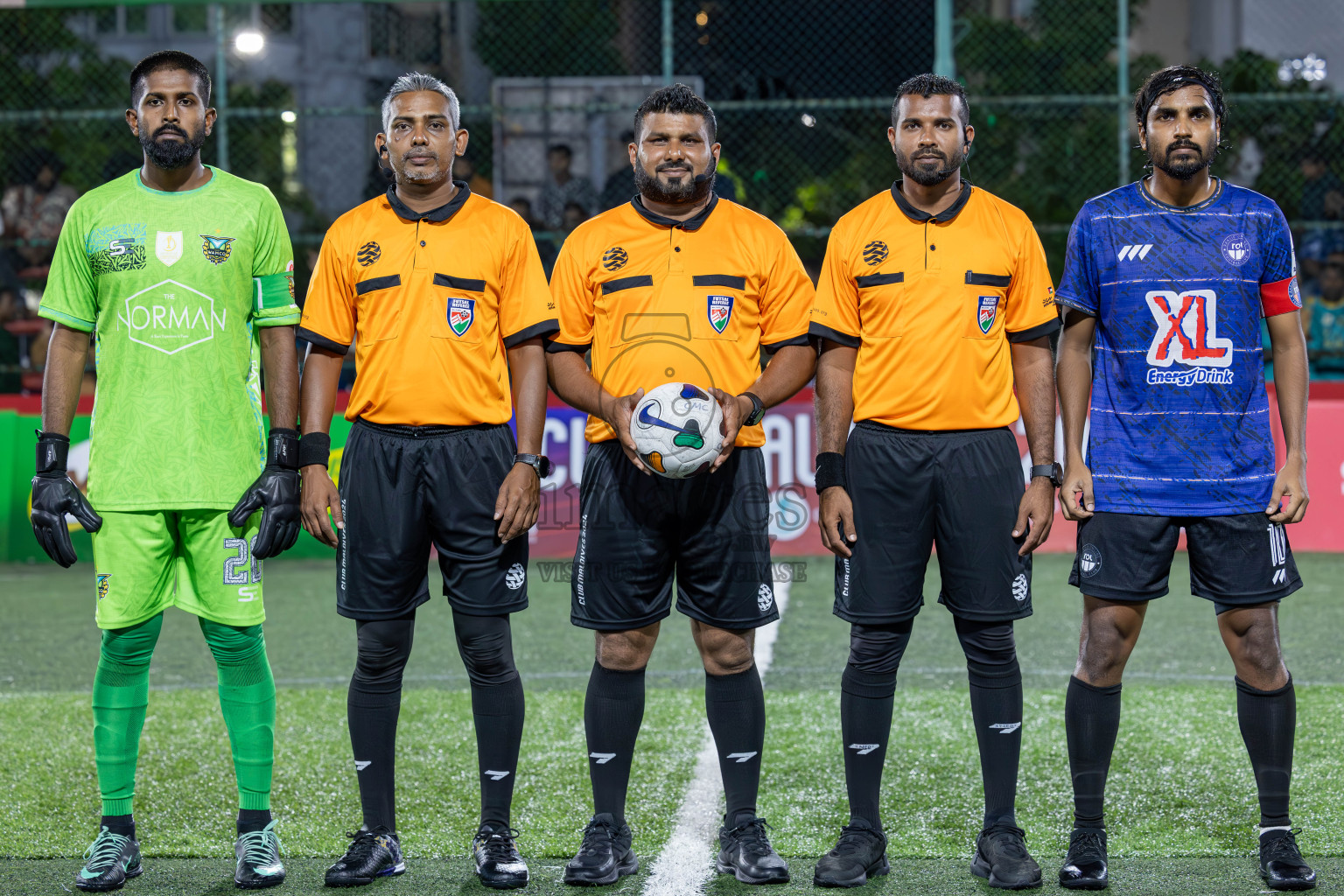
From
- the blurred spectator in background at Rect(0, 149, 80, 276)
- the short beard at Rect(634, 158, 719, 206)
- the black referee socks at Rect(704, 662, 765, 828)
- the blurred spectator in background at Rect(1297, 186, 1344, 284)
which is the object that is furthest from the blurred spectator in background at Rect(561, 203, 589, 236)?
the black referee socks at Rect(704, 662, 765, 828)

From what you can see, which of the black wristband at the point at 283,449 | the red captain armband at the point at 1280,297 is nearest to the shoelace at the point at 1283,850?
the red captain armband at the point at 1280,297

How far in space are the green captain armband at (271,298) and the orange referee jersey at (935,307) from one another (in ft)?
4.88

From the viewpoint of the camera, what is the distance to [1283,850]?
379cm

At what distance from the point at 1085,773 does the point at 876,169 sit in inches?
384

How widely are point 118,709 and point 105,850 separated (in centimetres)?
38

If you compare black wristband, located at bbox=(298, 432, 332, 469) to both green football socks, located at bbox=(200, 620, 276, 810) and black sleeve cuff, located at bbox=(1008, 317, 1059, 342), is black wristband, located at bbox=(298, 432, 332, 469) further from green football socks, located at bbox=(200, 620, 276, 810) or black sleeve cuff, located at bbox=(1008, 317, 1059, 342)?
black sleeve cuff, located at bbox=(1008, 317, 1059, 342)

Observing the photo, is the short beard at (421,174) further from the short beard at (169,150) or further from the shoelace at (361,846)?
the shoelace at (361,846)

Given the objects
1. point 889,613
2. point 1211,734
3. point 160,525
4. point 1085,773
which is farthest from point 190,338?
point 1211,734

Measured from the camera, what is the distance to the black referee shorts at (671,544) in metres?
3.88

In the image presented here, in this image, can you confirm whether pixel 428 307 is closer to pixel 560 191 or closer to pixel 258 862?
pixel 258 862

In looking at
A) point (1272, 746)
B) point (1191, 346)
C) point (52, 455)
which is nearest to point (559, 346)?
point (52, 455)

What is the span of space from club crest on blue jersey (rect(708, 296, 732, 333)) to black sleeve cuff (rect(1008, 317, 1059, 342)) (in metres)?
0.78

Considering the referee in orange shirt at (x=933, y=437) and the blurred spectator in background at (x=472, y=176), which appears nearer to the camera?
the referee in orange shirt at (x=933, y=437)

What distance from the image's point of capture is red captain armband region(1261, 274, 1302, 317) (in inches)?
150
